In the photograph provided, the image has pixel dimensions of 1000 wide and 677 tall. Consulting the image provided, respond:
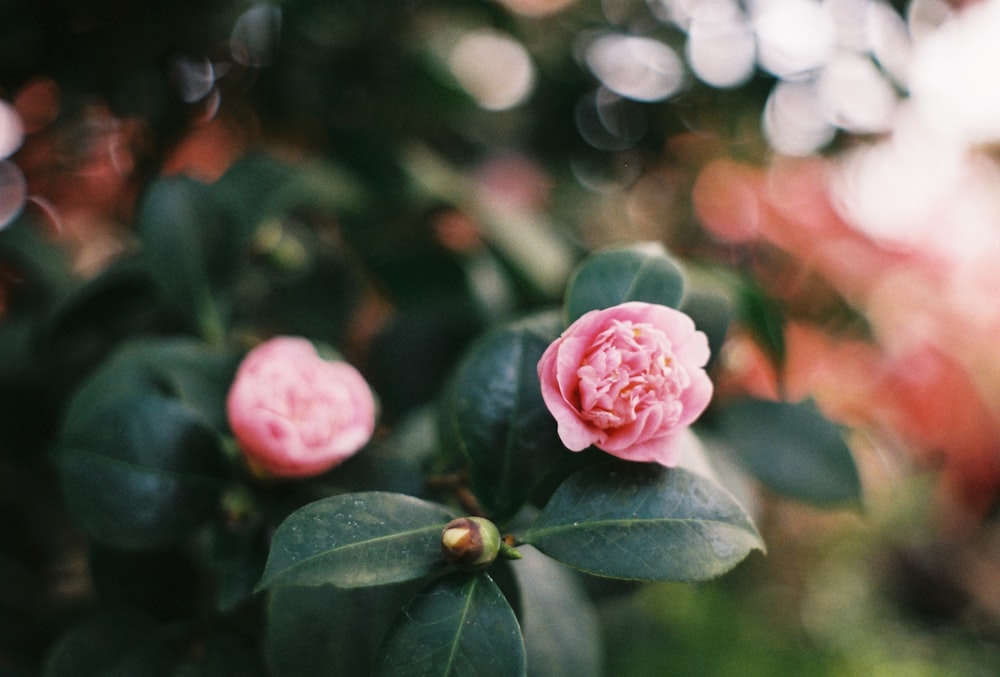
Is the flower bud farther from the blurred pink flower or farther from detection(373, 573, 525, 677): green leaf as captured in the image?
the blurred pink flower

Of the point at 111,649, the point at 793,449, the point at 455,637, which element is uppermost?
the point at 455,637

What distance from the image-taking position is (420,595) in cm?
39

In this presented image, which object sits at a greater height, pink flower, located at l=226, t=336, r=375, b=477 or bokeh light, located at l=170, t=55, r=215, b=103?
pink flower, located at l=226, t=336, r=375, b=477

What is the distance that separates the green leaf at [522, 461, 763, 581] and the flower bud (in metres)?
0.03

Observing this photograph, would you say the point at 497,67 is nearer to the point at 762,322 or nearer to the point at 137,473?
the point at 762,322

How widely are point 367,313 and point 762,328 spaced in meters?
0.54

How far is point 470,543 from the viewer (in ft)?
1.25

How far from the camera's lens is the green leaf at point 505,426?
458mm

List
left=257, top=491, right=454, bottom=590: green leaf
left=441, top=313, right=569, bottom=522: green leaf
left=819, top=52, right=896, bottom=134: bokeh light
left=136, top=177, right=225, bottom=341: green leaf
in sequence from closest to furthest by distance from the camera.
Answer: left=257, top=491, right=454, bottom=590: green leaf → left=441, top=313, right=569, bottom=522: green leaf → left=136, top=177, right=225, bottom=341: green leaf → left=819, top=52, right=896, bottom=134: bokeh light

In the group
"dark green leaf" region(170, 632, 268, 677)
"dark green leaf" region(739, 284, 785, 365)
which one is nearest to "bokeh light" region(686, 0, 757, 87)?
"dark green leaf" region(739, 284, 785, 365)

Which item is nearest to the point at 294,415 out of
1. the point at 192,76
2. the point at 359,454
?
the point at 359,454

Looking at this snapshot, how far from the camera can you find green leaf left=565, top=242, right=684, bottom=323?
0.47 metres

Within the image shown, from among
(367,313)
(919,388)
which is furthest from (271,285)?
(919,388)

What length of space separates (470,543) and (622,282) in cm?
21
